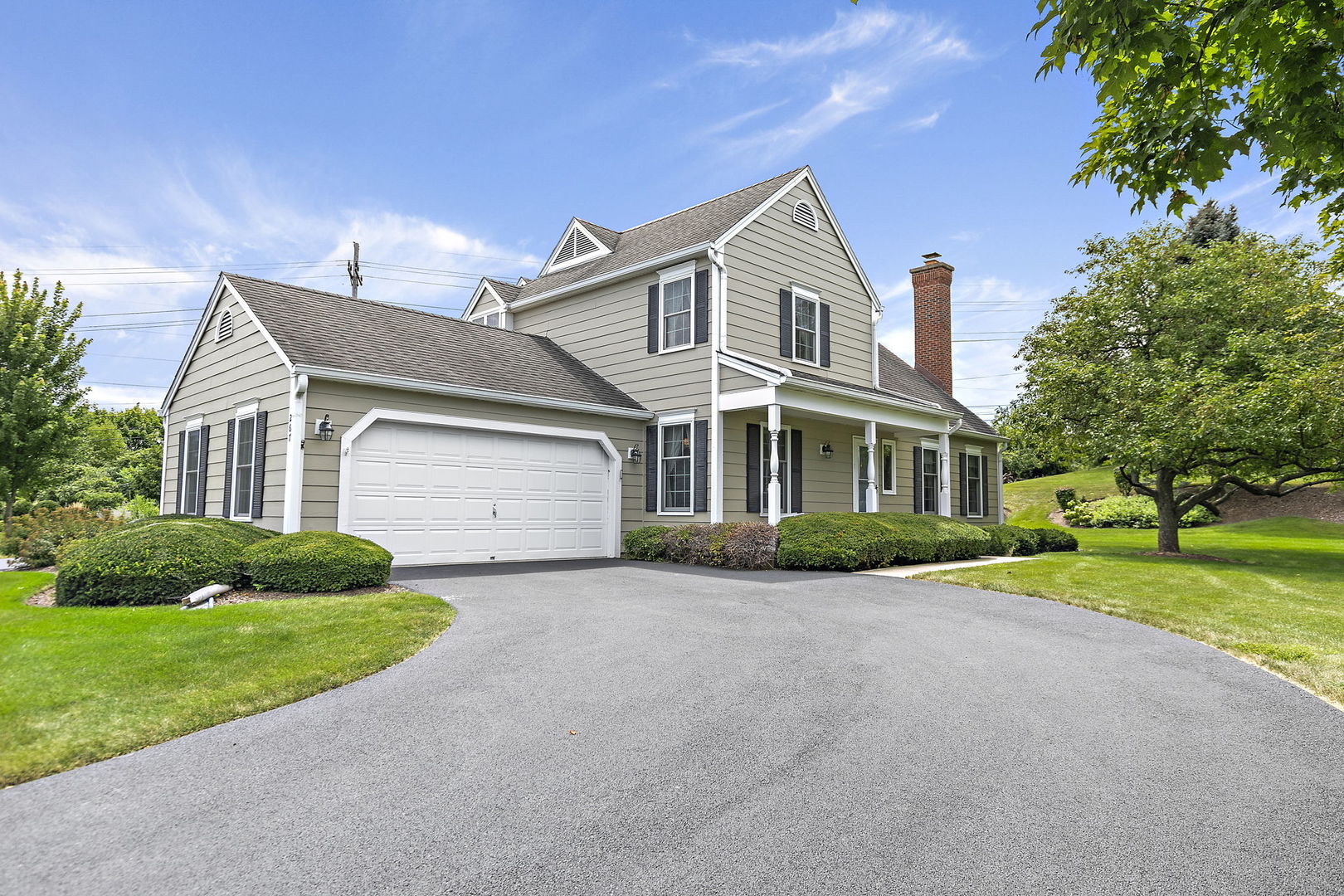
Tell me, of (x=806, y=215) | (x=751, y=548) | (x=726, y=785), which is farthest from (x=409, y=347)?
(x=726, y=785)

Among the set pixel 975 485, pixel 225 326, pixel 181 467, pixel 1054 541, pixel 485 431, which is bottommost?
pixel 1054 541

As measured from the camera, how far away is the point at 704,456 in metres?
15.0

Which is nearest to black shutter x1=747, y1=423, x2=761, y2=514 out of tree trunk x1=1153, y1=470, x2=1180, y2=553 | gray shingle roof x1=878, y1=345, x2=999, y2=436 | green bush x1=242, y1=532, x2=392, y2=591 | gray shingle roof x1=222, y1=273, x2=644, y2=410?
gray shingle roof x1=222, y1=273, x2=644, y2=410

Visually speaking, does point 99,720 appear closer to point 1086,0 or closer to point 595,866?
point 595,866

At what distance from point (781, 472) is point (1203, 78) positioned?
1158 cm

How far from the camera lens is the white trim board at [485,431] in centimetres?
1186

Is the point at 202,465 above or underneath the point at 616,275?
underneath

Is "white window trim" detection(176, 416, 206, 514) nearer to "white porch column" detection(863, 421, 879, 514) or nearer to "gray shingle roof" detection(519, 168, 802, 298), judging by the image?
"gray shingle roof" detection(519, 168, 802, 298)

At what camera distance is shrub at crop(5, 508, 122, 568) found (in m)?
13.8

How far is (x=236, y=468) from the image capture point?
43.0 ft

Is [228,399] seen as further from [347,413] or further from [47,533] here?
[47,533]

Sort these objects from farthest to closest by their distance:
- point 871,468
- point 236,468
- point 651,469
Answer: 1. point 871,468
2. point 651,469
3. point 236,468

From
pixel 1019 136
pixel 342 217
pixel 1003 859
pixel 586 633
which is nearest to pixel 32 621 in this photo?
pixel 586 633

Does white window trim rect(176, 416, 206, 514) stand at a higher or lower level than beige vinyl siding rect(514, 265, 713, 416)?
lower
